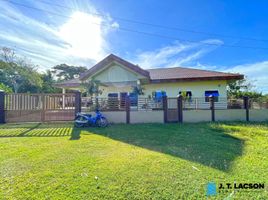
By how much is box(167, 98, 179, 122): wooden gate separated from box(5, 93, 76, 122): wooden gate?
6.34 metres

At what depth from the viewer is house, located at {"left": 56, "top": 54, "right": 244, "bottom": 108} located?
13453 millimetres

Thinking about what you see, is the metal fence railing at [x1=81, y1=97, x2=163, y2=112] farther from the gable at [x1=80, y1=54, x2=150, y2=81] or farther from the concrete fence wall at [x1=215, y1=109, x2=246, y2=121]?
the concrete fence wall at [x1=215, y1=109, x2=246, y2=121]

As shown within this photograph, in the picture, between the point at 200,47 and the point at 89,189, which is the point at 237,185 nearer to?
the point at 89,189

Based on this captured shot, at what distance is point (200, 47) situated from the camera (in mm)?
18516

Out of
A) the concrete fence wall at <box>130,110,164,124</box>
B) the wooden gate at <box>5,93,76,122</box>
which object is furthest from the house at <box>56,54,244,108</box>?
the wooden gate at <box>5,93,76,122</box>

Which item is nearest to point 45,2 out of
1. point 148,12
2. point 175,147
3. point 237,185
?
point 148,12

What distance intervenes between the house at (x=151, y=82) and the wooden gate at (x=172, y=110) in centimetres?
94

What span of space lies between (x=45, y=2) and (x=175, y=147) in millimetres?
11633

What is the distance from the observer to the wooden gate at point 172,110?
1219cm

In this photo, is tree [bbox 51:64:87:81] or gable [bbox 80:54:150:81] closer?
gable [bbox 80:54:150:81]

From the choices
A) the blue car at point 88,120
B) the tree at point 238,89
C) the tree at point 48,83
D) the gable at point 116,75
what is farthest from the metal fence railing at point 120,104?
→ the tree at point 48,83

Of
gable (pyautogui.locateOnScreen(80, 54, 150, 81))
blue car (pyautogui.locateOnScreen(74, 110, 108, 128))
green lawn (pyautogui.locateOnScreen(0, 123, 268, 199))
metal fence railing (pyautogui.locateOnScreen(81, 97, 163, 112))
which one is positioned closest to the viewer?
green lawn (pyautogui.locateOnScreen(0, 123, 268, 199))

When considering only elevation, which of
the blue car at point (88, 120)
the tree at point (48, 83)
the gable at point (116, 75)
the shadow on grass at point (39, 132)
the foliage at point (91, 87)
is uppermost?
the tree at point (48, 83)

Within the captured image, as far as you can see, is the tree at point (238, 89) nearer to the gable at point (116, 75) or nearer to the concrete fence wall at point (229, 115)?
the concrete fence wall at point (229, 115)
